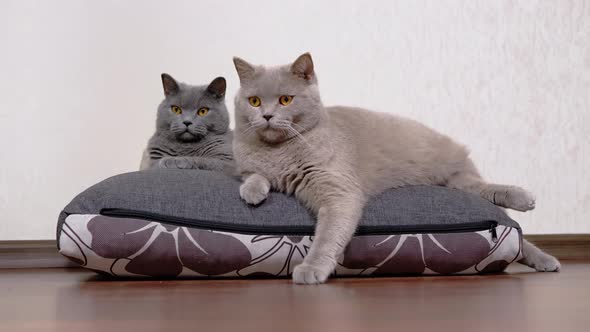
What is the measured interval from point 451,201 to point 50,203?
1556 mm

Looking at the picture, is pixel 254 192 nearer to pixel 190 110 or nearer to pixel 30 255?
pixel 190 110

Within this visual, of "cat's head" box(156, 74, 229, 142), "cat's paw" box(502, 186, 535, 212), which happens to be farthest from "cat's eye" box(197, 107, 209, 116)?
"cat's paw" box(502, 186, 535, 212)

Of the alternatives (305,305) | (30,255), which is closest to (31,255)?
(30,255)

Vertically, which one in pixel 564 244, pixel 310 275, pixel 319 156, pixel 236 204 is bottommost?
pixel 564 244

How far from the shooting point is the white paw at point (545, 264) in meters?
1.75

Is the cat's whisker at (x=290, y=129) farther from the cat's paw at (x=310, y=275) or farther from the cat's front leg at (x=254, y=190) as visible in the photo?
the cat's paw at (x=310, y=275)

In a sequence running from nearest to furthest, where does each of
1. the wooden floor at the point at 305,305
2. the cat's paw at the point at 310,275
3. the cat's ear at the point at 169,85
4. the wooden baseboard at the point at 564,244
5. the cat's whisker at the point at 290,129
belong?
1. the wooden floor at the point at 305,305
2. the cat's paw at the point at 310,275
3. the cat's whisker at the point at 290,129
4. the cat's ear at the point at 169,85
5. the wooden baseboard at the point at 564,244

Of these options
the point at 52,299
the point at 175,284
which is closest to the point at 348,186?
the point at 175,284

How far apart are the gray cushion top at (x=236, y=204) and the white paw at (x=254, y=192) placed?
2 centimetres

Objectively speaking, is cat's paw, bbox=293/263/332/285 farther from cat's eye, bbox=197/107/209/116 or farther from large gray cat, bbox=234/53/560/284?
cat's eye, bbox=197/107/209/116

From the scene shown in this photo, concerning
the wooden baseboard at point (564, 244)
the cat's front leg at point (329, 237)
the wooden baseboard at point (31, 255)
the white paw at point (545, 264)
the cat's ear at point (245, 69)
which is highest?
the cat's ear at point (245, 69)

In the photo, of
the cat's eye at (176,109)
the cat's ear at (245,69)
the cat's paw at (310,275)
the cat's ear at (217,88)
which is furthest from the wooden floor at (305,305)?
the cat's ear at (217,88)

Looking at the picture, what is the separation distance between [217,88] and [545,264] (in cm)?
128

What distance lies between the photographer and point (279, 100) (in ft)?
5.51
